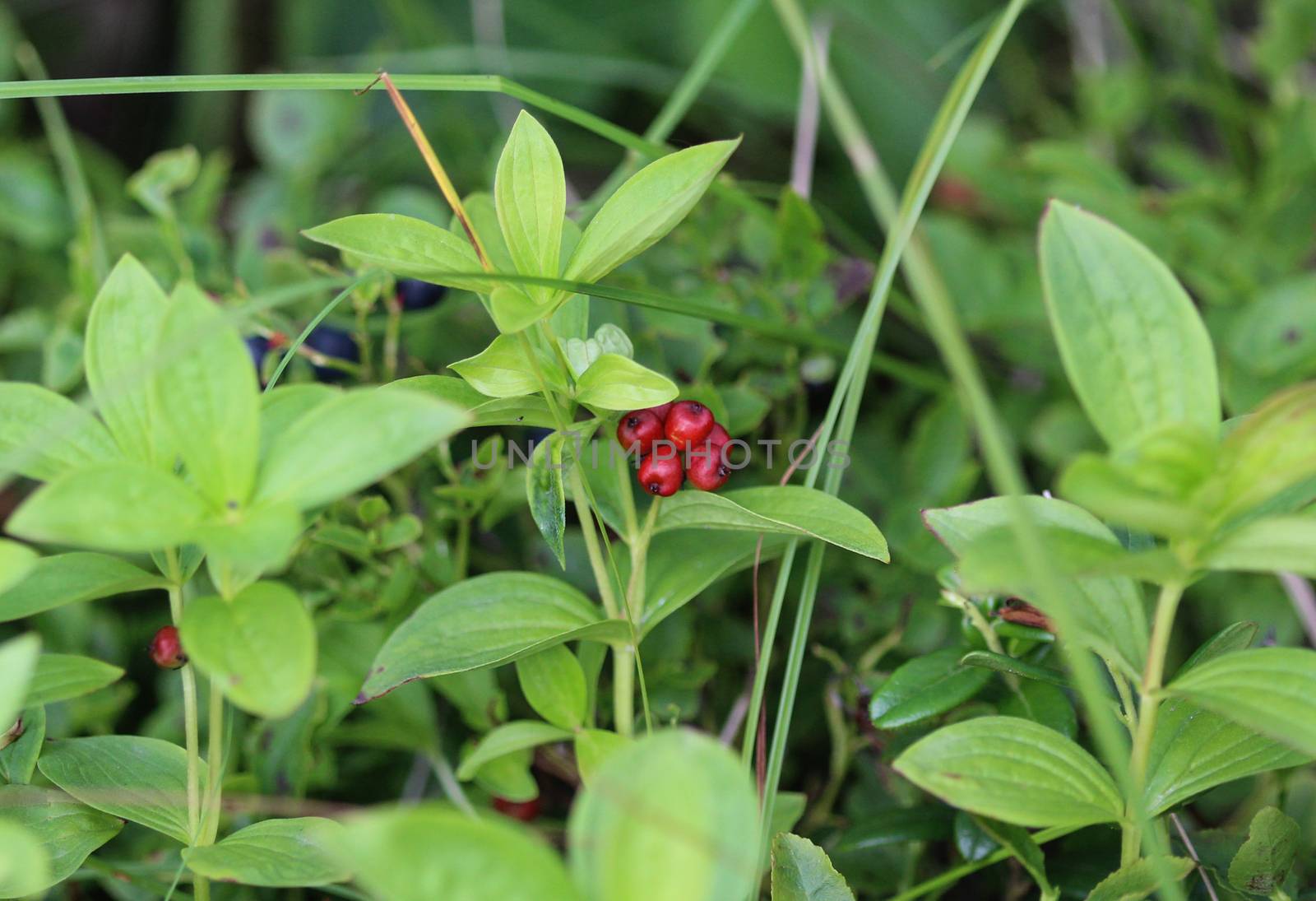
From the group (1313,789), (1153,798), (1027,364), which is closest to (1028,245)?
(1027,364)

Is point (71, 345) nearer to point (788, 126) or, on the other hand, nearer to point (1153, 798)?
point (1153, 798)

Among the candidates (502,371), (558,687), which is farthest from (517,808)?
(502,371)

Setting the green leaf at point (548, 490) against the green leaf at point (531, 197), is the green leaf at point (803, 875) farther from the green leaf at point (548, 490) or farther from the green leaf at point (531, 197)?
the green leaf at point (531, 197)

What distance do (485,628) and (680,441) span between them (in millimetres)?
200

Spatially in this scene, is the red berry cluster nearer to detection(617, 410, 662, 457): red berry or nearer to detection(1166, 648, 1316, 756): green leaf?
detection(617, 410, 662, 457): red berry

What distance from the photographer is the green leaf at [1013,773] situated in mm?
620

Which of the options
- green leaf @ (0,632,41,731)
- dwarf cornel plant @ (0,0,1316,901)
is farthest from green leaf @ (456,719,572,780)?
green leaf @ (0,632,41,731)

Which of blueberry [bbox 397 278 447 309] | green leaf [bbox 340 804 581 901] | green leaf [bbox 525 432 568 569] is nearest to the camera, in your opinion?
green leaf [bbox 340 804 581 901]

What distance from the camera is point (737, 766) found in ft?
1.60

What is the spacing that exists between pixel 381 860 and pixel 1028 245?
1.45 m

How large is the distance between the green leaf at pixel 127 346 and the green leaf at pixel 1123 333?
1.84 ft

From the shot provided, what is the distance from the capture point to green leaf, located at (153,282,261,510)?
60cm

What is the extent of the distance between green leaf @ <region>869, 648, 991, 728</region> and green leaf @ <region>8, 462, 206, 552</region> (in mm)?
502

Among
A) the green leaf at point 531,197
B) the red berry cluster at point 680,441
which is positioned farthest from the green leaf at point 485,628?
the green leaf at point 531,197
